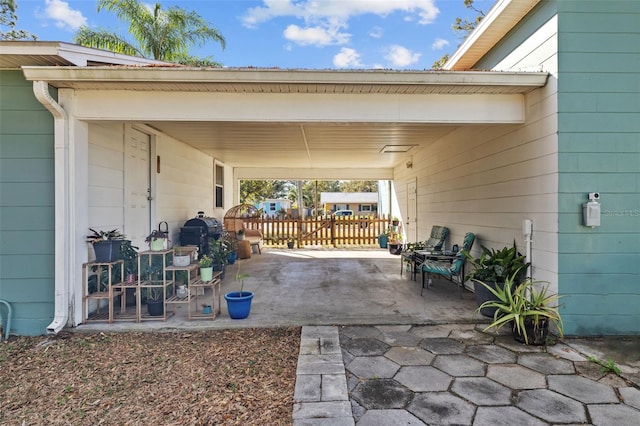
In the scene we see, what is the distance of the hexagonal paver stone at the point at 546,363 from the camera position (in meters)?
2.54

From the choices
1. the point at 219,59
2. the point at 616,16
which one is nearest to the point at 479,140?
the point at 616,16

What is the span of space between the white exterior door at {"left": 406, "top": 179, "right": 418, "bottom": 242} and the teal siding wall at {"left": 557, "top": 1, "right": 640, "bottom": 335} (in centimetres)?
473

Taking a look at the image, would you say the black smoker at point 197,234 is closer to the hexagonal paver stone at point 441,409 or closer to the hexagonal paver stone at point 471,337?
the hexagonal paver stone at point 471,337

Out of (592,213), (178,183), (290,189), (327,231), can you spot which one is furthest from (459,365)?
(290,189)

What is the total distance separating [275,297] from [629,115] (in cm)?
456

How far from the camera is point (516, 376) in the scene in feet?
8.06

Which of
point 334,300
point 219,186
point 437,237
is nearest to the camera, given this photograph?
point 334,300

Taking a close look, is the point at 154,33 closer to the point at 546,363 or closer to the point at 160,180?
the point at 160,180

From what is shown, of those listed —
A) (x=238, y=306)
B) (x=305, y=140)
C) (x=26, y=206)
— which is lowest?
(x=238, y=306)

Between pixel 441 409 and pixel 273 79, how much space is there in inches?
122

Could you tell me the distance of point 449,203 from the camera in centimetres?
587

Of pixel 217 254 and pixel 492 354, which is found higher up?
pixel 217 254

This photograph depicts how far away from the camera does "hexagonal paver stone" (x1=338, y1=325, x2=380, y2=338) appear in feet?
10.7

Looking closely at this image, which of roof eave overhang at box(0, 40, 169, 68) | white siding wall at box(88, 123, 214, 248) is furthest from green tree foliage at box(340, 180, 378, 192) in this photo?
roof eave overhang at box(0, 40, 169, 68)
